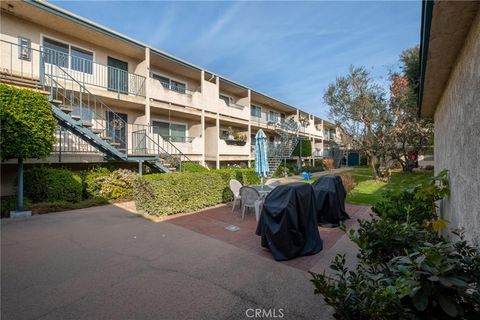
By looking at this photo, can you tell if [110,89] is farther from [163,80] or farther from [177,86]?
[177,86]

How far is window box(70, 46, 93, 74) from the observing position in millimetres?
11649

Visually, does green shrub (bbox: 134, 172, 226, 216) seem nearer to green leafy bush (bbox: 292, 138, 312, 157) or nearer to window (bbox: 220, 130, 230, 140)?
window (bbox: 220, 130, 230, 140)

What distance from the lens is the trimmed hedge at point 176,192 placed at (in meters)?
8.08

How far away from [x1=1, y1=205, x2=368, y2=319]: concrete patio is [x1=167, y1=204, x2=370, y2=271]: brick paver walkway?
0.03 m

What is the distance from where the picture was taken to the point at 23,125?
7527 millimetres

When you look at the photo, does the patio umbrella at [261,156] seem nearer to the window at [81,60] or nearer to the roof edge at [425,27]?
the roof edge at [425,27]

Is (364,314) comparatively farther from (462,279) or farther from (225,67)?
(225,67)

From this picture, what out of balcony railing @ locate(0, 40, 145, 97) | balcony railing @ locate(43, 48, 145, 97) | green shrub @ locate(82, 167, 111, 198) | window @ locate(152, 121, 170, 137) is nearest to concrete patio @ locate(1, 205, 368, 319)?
green shrub @ locate(82, 167, 111, 198)

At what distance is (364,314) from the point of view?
5.31 ft

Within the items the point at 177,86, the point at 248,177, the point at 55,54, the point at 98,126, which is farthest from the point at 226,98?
the point at 55,54

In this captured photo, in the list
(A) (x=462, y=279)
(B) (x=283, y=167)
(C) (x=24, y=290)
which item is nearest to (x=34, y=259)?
(C) (x=24, y=290)

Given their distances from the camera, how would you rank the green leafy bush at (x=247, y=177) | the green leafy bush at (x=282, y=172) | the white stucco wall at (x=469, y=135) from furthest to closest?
the green leafy bush at (x=282, y=172)
the green leafy bush at (x=247, y=177)
the white stucco wall at (x=469, y=135)

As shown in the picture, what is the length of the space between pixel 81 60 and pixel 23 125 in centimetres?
572

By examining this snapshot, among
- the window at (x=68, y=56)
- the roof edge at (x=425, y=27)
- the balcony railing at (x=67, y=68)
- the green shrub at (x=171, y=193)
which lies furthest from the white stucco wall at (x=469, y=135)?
the window at (x=68, y=56)
